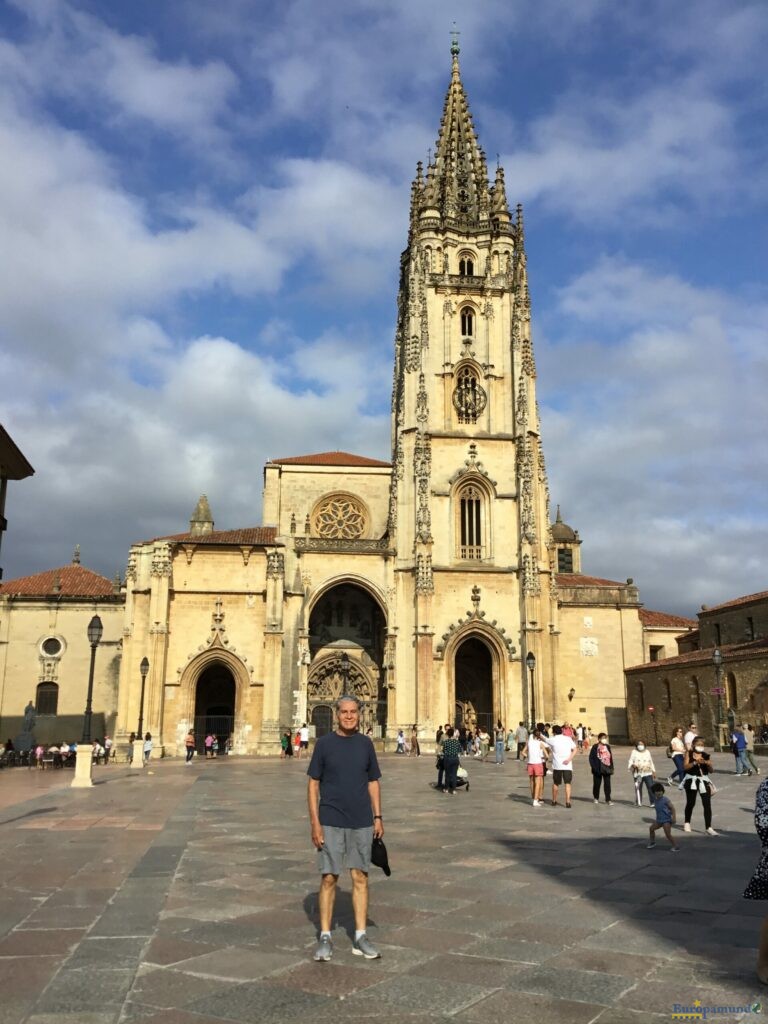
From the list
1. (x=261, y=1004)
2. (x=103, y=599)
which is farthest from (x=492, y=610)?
(x=261, y=1004)

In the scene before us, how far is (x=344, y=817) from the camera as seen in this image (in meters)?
5.42

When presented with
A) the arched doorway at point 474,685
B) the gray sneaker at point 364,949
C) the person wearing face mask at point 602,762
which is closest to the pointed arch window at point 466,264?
the arched doorway at point 474,685

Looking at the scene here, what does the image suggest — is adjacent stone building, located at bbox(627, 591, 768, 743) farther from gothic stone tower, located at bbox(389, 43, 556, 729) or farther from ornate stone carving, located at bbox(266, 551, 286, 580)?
ornate stone carving, located at bbox(266, 551, 286, 580)

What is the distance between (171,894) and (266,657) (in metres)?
30.6

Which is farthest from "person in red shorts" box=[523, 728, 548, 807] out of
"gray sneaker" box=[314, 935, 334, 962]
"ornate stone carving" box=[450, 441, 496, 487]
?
"ornate stone carving" box=[450, 441, 496, 487]

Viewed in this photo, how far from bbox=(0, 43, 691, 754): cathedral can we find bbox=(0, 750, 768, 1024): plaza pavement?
83.6 ft

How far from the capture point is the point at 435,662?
39.3 m

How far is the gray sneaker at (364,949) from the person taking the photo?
5.19m

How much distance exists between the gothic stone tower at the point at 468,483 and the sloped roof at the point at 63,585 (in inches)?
679

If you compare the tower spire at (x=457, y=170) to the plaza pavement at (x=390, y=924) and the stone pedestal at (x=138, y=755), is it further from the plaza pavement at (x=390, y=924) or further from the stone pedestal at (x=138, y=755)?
the plaza pavement at (x=390, y=924)

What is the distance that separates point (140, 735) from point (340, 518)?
622 inches

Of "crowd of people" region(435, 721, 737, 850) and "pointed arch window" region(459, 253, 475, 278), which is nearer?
"crowd of people" region(435, 721, 737, 850)

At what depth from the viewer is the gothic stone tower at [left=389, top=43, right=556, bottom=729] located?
39656mm

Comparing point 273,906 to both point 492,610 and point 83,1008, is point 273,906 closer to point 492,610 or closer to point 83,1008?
point 83,1008
